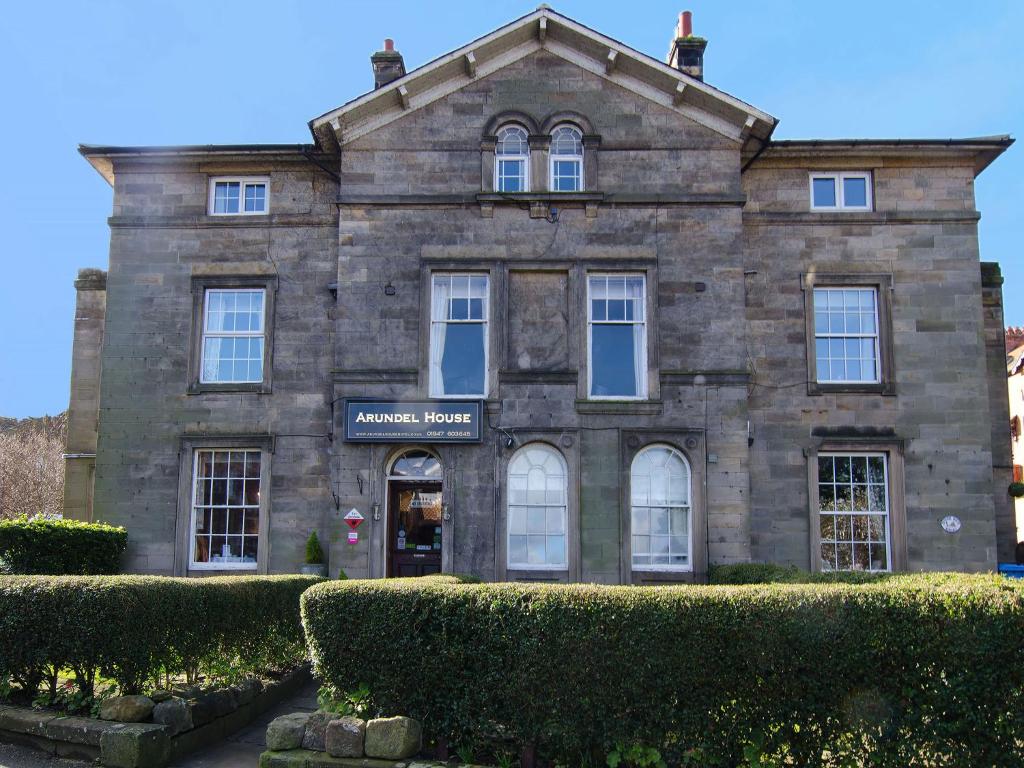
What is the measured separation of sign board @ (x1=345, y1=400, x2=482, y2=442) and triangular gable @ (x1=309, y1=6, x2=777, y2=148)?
5491 millimetres

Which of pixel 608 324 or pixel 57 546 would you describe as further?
pixel 608 324


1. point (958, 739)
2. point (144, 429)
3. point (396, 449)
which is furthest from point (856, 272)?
point (144, 429)

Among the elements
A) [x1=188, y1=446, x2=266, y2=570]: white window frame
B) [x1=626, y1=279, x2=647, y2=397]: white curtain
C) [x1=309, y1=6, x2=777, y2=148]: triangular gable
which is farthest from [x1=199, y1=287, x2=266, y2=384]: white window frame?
[x1=626, y1=279, x2=647, y2=397]: white curtain

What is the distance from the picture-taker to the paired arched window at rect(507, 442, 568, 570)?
16984mm

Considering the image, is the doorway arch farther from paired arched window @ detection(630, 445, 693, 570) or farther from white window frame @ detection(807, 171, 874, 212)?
white window frame @ detection(807, 171, 874, 212)

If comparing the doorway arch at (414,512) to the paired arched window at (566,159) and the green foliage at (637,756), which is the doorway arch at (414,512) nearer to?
the paired arched window at (566,159)

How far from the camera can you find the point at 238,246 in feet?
62.3

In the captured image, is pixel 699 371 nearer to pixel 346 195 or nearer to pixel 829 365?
pixel 829 365

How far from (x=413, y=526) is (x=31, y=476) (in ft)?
122

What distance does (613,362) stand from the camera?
17641 millimetres

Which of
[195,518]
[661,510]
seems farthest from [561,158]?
[195,518]

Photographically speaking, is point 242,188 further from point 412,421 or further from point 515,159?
point 412,421

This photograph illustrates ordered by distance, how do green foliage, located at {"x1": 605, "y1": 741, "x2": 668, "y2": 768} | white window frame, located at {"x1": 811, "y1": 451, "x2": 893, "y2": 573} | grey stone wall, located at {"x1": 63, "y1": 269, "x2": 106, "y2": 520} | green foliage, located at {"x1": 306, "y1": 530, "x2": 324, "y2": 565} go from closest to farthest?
green foliage, located at {"x1": 605, "y1": 741, "x2": 668, "y2": 768} → green foliage, located at {"x1": 306, "y1": 530, "x2": 324, "y2": 565} → white window frame, located at {"x1": 811, "y1": 451, "x2": 893, "y2": 573} → grey stone wall, located at {"x1": 63, "y1": 269, "x2": 106, "y2": 520}

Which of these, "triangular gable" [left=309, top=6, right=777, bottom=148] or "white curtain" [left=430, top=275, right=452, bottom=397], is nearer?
"white curtain" [left=430, top=275, right=452, bottom=397]
